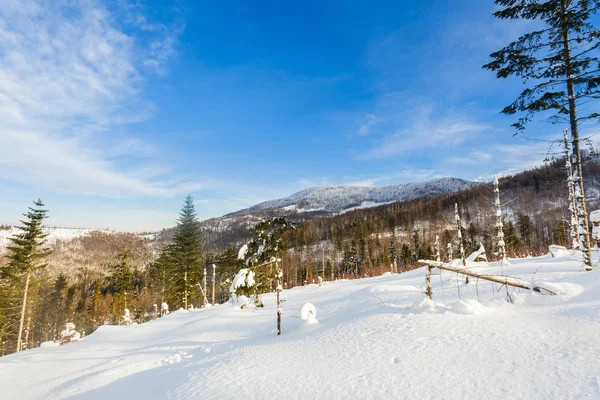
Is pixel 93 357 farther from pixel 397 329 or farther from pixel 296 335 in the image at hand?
pixel 397 329

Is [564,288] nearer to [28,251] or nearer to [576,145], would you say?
[576,145]

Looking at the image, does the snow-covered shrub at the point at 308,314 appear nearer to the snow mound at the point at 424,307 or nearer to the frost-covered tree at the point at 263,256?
the frost-covered tree at the point at 263,256

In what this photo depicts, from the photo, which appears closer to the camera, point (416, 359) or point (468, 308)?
point (416, 359)

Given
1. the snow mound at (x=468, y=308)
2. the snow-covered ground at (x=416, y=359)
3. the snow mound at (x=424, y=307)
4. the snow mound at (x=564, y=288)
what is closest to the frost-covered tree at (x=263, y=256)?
the snow-covered ground at (x=416, y=359)

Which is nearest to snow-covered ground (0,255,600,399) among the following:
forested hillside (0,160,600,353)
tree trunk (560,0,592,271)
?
tree trunk (560,0,592,271)

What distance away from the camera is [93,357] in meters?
13.0

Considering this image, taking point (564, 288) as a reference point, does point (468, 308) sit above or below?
below

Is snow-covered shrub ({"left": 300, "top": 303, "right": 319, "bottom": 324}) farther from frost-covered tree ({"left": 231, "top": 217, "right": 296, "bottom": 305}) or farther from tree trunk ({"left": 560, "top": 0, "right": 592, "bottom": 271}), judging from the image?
tree trunk ({"left": 560, "top": 0, "right": 592, "bottom": 271})

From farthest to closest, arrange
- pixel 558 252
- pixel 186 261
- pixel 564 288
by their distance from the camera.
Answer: pixel 186 261, pixel 558 252, pixel 564 288

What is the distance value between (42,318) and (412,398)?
7933 centimetres

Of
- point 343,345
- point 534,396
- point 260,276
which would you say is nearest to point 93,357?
point 260,276

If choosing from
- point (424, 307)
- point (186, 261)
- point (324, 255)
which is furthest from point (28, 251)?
point (324, 255)

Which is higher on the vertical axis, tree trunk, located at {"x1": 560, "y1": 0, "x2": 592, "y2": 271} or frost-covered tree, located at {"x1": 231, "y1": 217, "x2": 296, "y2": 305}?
tree trunk, located at {"x1": 560, "y1": 0, "x2": 592, "y2": 271}

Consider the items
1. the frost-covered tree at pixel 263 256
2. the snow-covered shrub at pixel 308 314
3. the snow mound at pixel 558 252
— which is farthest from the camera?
the snow mound at pixel 558 252
